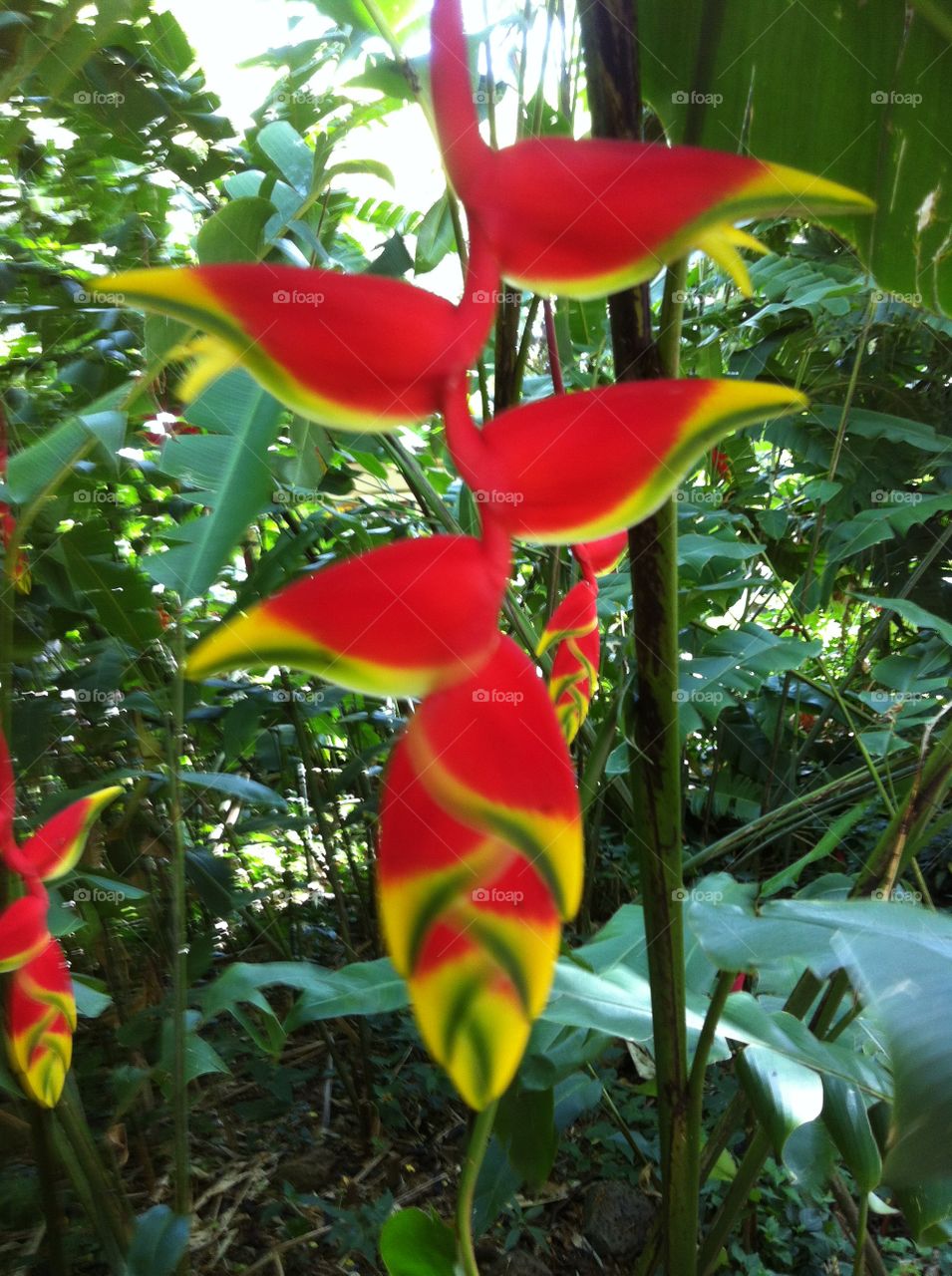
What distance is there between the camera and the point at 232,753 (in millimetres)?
687

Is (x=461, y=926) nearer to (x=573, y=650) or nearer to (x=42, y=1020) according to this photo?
(x=573, y=650)

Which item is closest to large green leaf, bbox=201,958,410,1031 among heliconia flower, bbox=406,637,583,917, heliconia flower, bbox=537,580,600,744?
heliconia flower, bbox=537,580,600,744

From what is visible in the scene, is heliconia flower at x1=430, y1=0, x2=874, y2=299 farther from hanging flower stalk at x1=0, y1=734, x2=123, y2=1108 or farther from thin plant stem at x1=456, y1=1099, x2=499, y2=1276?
hanging flower stalk at x1=0, y1=734, x2=123, y2=1108

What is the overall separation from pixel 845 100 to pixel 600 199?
0.80 feet

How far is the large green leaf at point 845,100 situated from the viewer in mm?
306

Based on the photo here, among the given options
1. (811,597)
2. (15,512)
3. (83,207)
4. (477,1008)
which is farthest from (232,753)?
(811,597)

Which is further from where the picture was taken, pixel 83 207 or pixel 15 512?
pixel 83 207

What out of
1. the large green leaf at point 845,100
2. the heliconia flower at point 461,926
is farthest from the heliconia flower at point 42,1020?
the large green leaf at point 845,100

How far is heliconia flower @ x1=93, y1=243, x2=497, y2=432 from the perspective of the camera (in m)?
0.14

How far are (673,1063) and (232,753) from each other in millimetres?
444

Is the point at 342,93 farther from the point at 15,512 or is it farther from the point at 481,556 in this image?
the point at 481,556

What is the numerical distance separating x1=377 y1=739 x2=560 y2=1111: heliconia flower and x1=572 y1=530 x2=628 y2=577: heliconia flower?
0.13 metres

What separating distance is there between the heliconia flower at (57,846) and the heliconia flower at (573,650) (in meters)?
0.20

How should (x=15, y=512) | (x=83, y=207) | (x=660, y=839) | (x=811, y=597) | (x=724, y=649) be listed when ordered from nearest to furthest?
(x=660, y=839) → (x=15, y=512) → (x=83, y=207) → (x=724, y=649) → (x=811, y=597)
